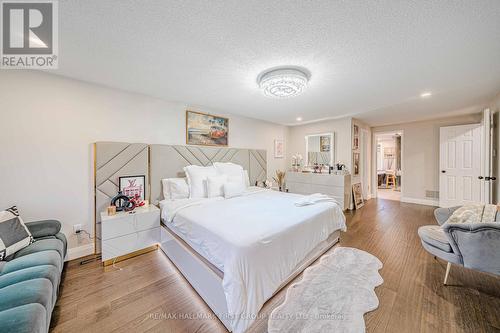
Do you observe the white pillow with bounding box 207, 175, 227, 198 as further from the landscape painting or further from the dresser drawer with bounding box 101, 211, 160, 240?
the landscape painting

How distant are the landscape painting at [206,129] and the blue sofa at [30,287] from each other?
2.37 m

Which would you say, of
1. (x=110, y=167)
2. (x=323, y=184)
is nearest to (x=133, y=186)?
(x=110, y=167)

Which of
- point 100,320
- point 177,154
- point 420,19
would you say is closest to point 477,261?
point 420,19

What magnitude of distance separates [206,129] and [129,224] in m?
2.19

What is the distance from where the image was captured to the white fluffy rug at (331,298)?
144 centimetres

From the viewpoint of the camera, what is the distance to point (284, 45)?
1705mm

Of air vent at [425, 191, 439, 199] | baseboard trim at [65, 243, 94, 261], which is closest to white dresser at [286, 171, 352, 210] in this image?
air vent at [425, 191, 439, 199]

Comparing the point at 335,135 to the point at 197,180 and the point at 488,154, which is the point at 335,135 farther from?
the point at 197,180

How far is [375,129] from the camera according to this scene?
5.88 m

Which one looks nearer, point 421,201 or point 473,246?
point 473,246

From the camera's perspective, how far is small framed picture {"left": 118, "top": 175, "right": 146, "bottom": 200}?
2.71 metres

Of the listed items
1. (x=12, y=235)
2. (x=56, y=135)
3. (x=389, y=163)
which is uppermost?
(x=56, y=135)

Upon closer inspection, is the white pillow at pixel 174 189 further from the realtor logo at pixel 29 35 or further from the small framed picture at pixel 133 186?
the realtor logo at pixel 29 35

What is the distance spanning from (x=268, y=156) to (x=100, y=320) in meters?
4.48
